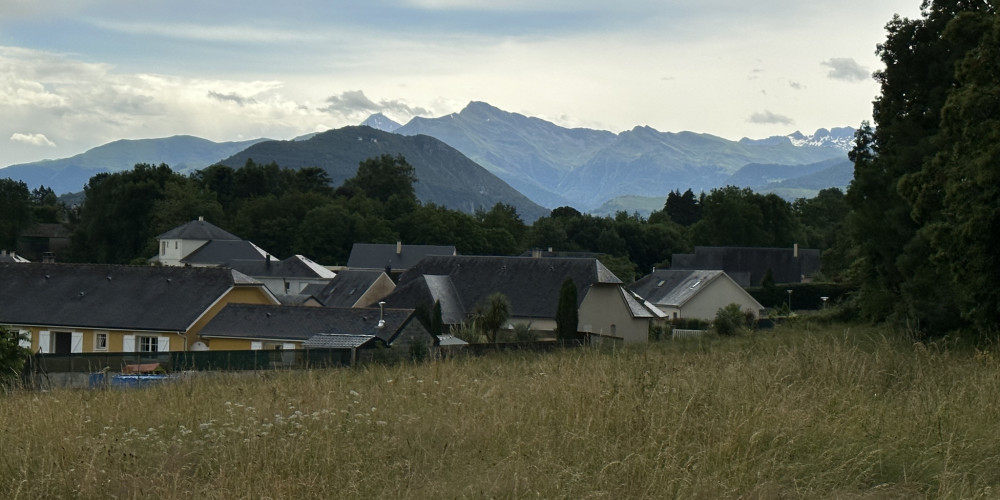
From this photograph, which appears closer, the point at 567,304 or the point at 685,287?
the point at 567,304

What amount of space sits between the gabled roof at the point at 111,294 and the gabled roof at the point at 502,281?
984 centimetres

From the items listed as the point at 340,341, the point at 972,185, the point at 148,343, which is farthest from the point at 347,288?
the point at 972,185

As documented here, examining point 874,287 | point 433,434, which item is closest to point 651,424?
point 433,434

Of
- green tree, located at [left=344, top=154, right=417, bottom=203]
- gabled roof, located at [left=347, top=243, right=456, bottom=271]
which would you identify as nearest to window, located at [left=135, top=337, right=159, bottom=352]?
gabled roof, located at [left=347, top=243, right=456, bottom=271]

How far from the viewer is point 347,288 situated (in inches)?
2623

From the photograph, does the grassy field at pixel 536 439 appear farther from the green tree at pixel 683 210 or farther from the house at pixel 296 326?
the green tree at pixel 683 210

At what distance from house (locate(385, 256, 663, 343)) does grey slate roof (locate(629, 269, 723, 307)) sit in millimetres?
11348

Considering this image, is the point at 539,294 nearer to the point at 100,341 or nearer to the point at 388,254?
the point at 100,341

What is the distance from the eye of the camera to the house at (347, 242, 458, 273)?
9838 centimetres

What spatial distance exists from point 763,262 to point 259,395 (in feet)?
290

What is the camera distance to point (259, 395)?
31.0 feet

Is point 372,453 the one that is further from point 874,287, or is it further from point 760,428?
point 874,287

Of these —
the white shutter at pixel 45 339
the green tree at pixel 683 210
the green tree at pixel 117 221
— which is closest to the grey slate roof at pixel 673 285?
the white shutter at pixel 45 339

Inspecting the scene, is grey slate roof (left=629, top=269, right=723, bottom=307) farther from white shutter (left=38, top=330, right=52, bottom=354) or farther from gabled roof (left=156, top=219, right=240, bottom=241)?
gabled roof (left=156, top=219, right=240, bottom=241)
